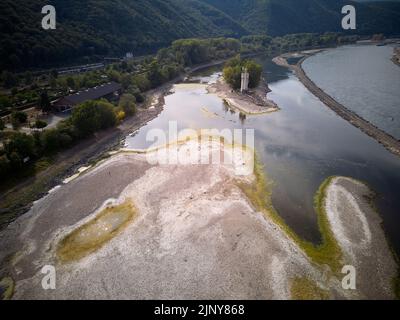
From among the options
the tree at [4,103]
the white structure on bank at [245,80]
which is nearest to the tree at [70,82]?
the tree at [4,103]

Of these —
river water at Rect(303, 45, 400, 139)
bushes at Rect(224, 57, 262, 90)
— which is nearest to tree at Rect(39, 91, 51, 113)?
bushes at Rect(224, 57, 262, 90)

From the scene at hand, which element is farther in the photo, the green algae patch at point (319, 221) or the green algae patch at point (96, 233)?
the green algae patch at point (96, 233)

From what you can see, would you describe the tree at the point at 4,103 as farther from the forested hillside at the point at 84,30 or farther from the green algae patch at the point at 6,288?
the green algae patch at the point at 6,288

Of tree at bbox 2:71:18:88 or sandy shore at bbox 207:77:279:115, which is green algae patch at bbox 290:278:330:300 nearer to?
sandy shore at bbox 207:77:279:115

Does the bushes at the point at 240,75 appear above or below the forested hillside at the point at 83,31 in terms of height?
below

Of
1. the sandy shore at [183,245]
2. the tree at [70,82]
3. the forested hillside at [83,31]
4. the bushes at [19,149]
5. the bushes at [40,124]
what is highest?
the forested hillside at [83,31]

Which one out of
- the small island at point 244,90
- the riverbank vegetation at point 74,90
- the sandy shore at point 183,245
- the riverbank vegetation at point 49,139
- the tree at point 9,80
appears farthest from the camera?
the tree at point 9,80
